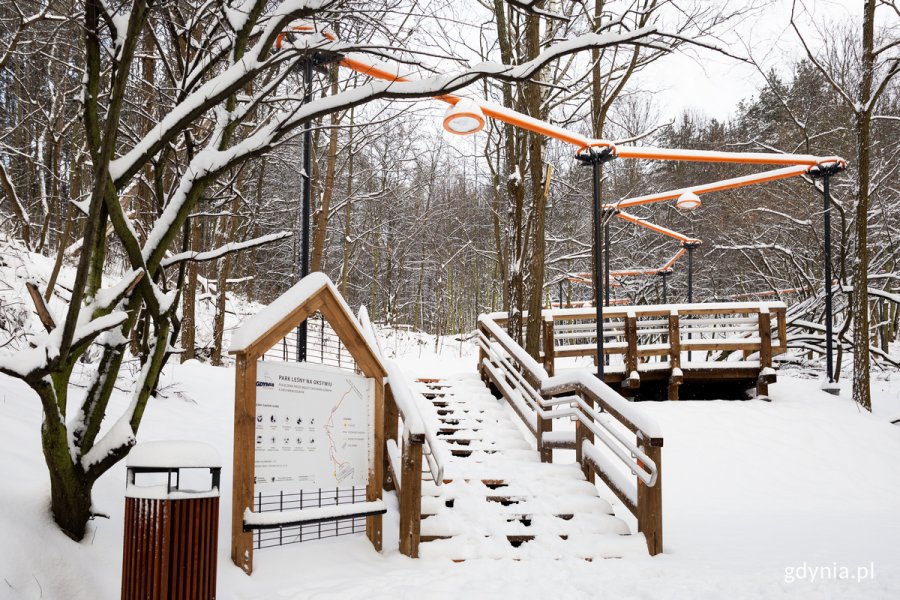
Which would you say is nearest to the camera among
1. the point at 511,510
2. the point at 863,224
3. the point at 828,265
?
the point at 511,510

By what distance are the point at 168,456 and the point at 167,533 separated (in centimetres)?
39

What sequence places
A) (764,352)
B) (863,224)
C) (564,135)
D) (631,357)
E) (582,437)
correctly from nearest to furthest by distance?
(582,437) → (564,135) → (631,357) → (764,352) → (863,224)

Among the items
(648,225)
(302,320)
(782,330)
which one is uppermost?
(648,225)

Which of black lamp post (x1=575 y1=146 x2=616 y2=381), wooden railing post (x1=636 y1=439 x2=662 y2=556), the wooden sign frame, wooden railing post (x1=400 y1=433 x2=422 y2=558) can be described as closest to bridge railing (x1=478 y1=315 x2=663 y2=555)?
wooden railing post (x1=636 y1=439 x2=662 y2=556)

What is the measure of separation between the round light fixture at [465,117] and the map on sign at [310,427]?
3.56 meters

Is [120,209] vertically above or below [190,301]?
above

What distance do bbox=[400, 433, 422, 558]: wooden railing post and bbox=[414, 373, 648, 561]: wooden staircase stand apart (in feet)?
0.48

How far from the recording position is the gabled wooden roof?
424 centimetres

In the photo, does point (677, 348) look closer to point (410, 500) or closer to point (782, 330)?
point (782, 330)

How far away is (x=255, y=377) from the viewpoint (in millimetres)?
4289

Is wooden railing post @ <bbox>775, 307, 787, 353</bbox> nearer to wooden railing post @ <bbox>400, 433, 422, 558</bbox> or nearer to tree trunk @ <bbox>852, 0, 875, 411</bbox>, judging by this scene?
tree trunk @ <bbox>852, 0, 875, 411</bbox>

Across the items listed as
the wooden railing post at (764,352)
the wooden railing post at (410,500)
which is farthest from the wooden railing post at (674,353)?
the wooden railing post at (410,500)

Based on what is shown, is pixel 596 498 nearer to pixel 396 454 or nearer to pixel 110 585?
pixel 396 454

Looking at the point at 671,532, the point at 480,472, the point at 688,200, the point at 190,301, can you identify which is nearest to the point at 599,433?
the point at 671,532
